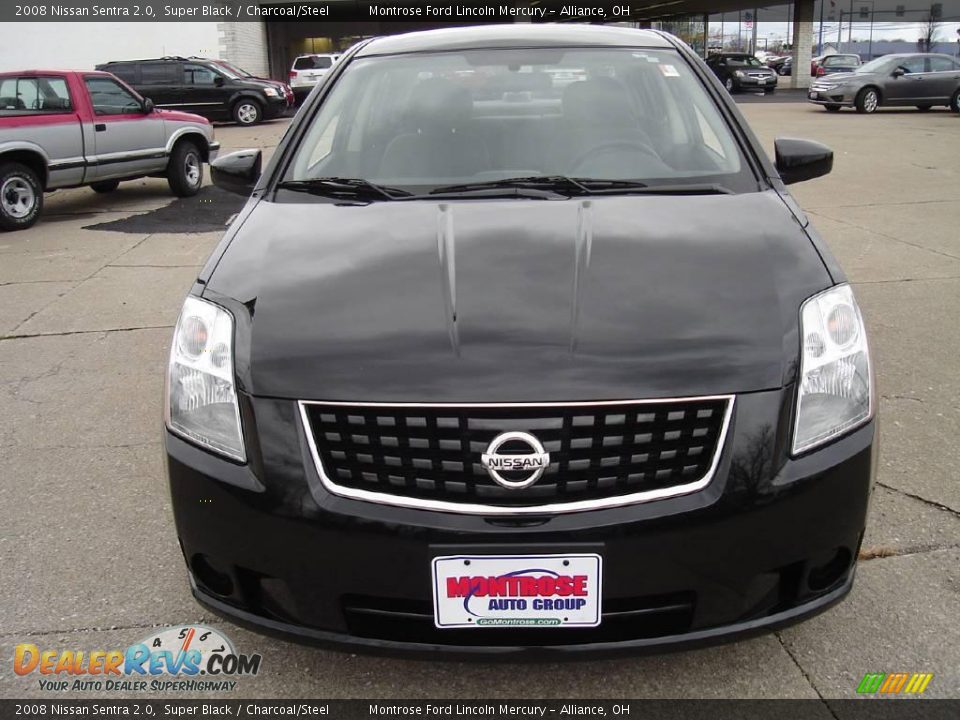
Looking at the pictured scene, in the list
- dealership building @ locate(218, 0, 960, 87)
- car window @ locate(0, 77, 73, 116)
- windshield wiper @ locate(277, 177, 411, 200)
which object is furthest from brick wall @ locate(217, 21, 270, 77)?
windshield wiper @ locate(277, 177, 411, 200)

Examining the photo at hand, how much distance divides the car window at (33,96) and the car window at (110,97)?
348mm

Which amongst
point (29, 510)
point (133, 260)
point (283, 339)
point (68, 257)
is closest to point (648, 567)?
point (283, 339)

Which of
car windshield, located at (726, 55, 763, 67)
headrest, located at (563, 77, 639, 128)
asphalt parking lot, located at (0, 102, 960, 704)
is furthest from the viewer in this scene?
car windshield, located at (726, 55, 763, 67)

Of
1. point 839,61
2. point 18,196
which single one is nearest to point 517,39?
point 18,196

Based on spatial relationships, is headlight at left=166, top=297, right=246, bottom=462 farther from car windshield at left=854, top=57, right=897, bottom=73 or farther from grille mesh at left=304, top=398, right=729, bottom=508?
car windshield at left=854, top=57, right=897, bottom=73

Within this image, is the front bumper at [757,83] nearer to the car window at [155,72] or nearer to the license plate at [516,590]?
the car window at [155,72]

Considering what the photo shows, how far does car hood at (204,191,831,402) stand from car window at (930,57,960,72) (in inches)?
918

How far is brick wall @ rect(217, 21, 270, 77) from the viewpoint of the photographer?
92.6 ft

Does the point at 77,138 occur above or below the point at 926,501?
above

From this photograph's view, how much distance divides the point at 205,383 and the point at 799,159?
7.74ft

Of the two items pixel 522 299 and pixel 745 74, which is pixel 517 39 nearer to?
pixel 522 299

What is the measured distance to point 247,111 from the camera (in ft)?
71.4

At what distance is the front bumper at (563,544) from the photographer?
5.97 ft

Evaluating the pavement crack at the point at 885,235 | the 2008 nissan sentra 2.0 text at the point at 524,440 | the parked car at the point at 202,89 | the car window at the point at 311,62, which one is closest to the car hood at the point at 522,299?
the 2008 nissan sentra 2.0 text at the point at 524,440
